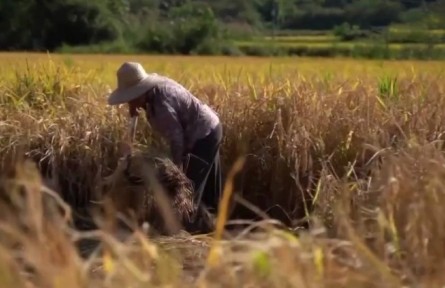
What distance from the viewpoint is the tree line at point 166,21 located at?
31.5 meters

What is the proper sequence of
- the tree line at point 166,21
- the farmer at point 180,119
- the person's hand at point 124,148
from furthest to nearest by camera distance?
the tree line at point 166,21 < the person's hand at point 124,148 < the farmer at point 180,119

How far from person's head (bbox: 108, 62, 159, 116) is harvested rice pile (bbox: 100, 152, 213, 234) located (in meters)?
0.41

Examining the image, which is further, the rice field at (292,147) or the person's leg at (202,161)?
the person's leg at (202,161)

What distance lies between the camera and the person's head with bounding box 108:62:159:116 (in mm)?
7352

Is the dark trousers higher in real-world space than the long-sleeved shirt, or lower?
lower

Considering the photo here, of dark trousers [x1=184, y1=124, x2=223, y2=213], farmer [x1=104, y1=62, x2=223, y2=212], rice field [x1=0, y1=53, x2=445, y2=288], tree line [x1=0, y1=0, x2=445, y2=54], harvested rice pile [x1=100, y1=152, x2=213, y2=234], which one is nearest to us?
rice field [x1=0, y1=53, x2=445, y2=288]

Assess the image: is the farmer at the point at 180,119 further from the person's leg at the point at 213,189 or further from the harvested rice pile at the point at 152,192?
the harvested rice pile at the point at 152,192

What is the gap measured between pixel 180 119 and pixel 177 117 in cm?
11

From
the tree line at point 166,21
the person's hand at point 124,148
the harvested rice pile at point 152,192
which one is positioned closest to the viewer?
the harvested rice pile at point 152,192

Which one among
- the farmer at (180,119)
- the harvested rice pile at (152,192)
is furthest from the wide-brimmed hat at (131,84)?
the harvested rice pile at (152,192)

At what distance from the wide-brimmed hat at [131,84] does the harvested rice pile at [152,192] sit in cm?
44

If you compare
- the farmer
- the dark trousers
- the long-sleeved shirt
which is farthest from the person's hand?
the long-sleeved shirt

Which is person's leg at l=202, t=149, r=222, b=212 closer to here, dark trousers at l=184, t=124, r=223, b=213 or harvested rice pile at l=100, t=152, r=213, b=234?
dark trousers at l=184, t=124, r=223, b=213

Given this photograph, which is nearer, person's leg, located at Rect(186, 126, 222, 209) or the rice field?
the rice field
